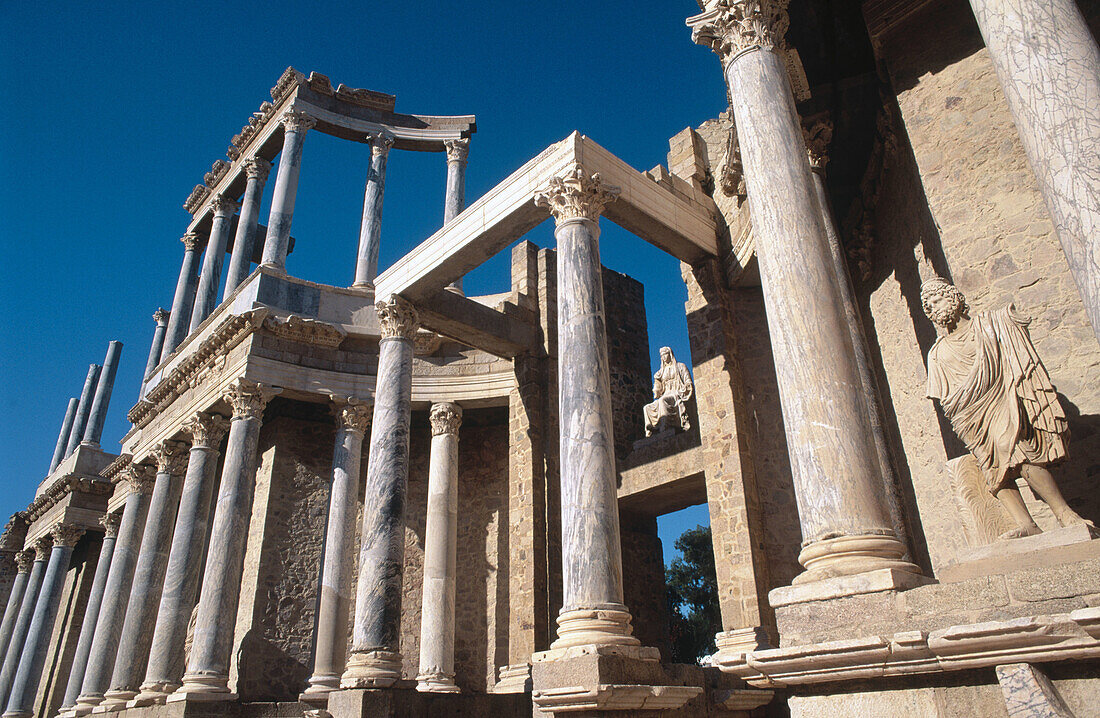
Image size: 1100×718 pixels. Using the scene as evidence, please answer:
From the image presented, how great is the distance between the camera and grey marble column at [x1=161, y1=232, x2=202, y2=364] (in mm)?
21859

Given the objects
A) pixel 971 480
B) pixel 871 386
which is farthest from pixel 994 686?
pixel 871 386

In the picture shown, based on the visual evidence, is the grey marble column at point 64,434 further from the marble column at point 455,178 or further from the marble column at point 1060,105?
the marble column at point 1060,105

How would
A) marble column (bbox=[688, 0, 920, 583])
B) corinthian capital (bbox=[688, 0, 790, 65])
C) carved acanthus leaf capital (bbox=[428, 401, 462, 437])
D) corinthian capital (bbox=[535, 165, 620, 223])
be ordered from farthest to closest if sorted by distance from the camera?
carved acanthus leaf capital (bbox=[428, 401, 462, 437]) → corinthian capital (bbox=[535, 165, 620, 223]) → corinthian capital (bbox=[688, 0, 790, 65]) → marble column (bbox=[688, 0, 920, 583])

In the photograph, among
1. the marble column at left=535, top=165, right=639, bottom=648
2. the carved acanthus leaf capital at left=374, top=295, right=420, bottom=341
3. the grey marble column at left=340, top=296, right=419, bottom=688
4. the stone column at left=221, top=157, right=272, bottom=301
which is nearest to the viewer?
the marble column at left=535, top=165, right=639, bottom=648

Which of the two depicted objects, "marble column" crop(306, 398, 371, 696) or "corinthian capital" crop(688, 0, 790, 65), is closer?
"corinthian capital" crop(688, 0, 790, 65)

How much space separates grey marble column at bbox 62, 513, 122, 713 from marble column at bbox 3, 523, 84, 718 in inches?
84.8

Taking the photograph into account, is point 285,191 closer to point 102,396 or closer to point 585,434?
point 585,434

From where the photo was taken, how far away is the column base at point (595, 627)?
7727 mm

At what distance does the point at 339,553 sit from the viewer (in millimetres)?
14617

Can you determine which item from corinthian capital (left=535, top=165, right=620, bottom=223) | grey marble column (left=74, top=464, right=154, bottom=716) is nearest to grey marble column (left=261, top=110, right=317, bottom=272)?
grey marble column (left=74, top=464, right=154, bottom=716)

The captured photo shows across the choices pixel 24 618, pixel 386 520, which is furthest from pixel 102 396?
pixel 386 520

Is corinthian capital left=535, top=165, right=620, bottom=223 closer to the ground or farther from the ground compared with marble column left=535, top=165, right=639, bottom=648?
farther from the ground

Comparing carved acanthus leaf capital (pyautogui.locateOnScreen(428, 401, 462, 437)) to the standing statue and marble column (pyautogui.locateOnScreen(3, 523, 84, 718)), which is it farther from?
marble column (pyautogui.locateOnScreen(3, 523, 84, 718))

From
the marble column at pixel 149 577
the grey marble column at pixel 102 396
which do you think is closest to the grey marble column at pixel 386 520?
the marble column at pixel 149 577
